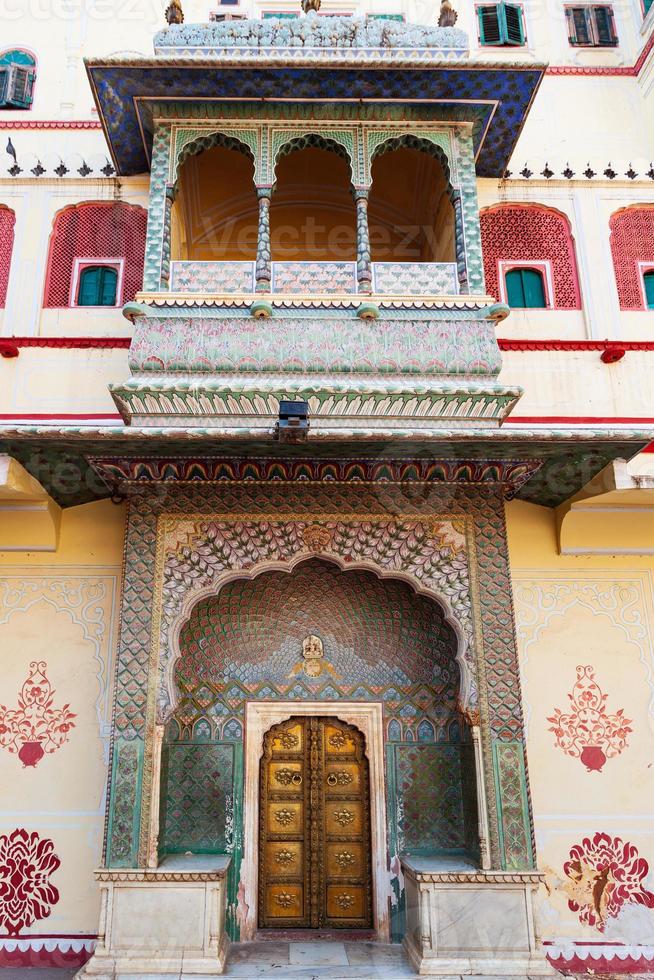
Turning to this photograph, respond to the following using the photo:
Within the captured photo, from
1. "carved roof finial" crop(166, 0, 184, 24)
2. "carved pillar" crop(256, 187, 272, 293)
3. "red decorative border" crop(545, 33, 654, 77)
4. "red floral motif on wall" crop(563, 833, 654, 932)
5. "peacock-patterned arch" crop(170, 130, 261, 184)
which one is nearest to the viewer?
"red floral motif on wall" crop(563, 833, 654, 932)

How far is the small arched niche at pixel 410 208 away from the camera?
7727 millimetres

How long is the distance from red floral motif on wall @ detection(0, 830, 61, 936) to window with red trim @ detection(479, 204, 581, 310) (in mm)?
6236

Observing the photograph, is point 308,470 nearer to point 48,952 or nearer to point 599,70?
point 48,952

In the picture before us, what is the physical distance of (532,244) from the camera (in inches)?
319

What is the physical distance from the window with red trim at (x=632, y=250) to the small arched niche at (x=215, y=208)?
3.71m

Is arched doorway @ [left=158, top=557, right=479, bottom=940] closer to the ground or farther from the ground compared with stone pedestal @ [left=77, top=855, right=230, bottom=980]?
farther from the ground

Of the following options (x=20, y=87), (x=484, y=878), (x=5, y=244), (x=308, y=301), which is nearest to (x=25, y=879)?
(x=484, y=878)

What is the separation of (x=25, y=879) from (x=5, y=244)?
226 inches

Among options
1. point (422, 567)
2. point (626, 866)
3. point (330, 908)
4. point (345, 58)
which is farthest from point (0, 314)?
point (626, 866)

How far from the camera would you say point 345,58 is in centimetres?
677

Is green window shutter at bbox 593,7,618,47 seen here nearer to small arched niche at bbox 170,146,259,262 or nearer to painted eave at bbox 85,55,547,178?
painted eave at bbox 85,55,547,178

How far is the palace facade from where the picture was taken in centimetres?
563

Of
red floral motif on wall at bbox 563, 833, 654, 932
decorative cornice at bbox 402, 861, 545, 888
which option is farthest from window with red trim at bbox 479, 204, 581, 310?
decorative cornice at bbox 402, 861, 545, 888

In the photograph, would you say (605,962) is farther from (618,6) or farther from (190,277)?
(618,6)
